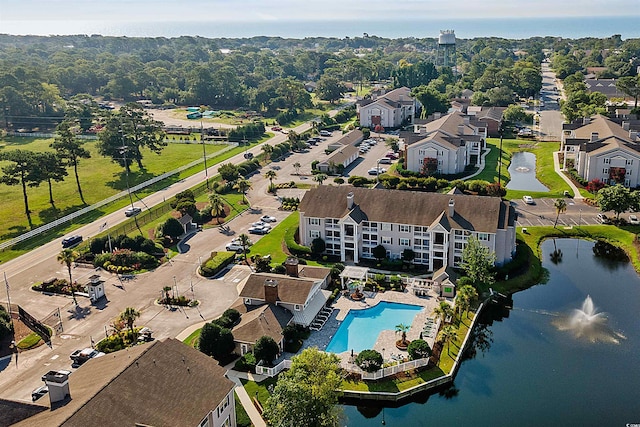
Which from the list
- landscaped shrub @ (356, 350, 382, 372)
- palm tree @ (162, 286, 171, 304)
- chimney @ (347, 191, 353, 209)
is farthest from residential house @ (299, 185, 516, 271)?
landscaped shrub @ (356, 350, 382, 372)

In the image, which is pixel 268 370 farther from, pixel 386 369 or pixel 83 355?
pixel 83 355

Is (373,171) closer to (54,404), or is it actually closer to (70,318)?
(70,318)

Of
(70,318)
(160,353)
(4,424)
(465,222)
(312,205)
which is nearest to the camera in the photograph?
Answer: (4,424)

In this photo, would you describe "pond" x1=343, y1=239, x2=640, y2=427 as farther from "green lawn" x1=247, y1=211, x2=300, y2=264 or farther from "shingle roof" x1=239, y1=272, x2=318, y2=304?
"green lawn" x1=247, y1=211, x2=300, y2=264

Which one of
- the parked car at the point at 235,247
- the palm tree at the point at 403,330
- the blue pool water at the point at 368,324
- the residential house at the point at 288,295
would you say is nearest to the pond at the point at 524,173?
the blue pool water at the point at 368,324

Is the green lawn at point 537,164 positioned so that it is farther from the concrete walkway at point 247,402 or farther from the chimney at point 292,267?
the concrete walkway at point 247,402

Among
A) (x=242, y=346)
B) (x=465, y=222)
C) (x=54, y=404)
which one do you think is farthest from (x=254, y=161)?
(x=54, y=404)

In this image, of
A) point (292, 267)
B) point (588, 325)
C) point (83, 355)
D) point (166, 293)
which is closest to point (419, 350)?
point (292, 267)
